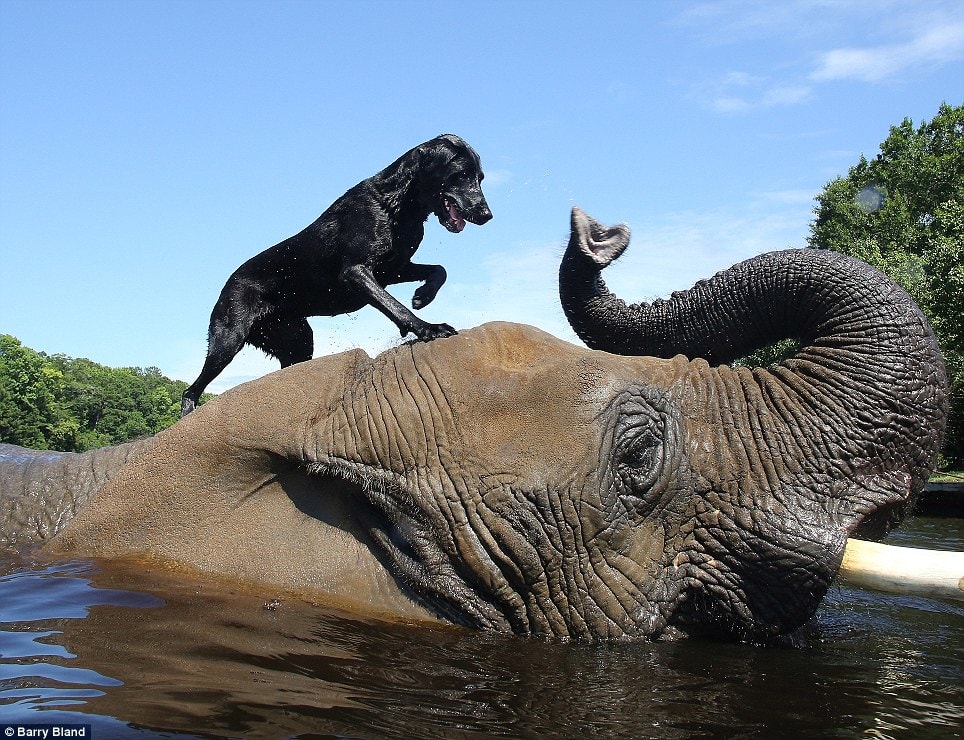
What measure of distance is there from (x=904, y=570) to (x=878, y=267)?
29.0 metres

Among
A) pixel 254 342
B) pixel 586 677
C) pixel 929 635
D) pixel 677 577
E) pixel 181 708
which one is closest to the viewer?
pixel 181 708

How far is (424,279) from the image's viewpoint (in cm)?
677

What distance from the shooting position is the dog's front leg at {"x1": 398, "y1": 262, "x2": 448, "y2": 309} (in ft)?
21.6

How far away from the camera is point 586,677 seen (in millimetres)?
3191

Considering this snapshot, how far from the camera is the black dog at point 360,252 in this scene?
6.32m

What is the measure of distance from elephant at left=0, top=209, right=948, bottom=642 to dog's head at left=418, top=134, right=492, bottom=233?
2.48 m

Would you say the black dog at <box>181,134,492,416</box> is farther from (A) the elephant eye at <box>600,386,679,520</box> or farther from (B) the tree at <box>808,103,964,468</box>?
(B) the tree at <box>808,103,964,468</box>

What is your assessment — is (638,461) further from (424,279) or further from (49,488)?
(424,279)

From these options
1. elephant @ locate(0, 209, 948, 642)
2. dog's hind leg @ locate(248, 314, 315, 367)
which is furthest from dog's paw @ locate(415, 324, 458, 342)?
dog's hind leg @ locate(248, 314, 315, 367)

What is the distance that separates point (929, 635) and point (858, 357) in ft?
5.22

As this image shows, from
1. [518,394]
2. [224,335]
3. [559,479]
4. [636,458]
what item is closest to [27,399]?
[224,335]

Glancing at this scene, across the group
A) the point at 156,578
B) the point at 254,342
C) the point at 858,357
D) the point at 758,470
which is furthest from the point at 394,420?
the point at 254,342

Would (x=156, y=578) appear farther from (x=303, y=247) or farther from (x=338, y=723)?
(x=303, y=247)

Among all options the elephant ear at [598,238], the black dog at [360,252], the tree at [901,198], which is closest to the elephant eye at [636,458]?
the elephant ear at [598,238]
